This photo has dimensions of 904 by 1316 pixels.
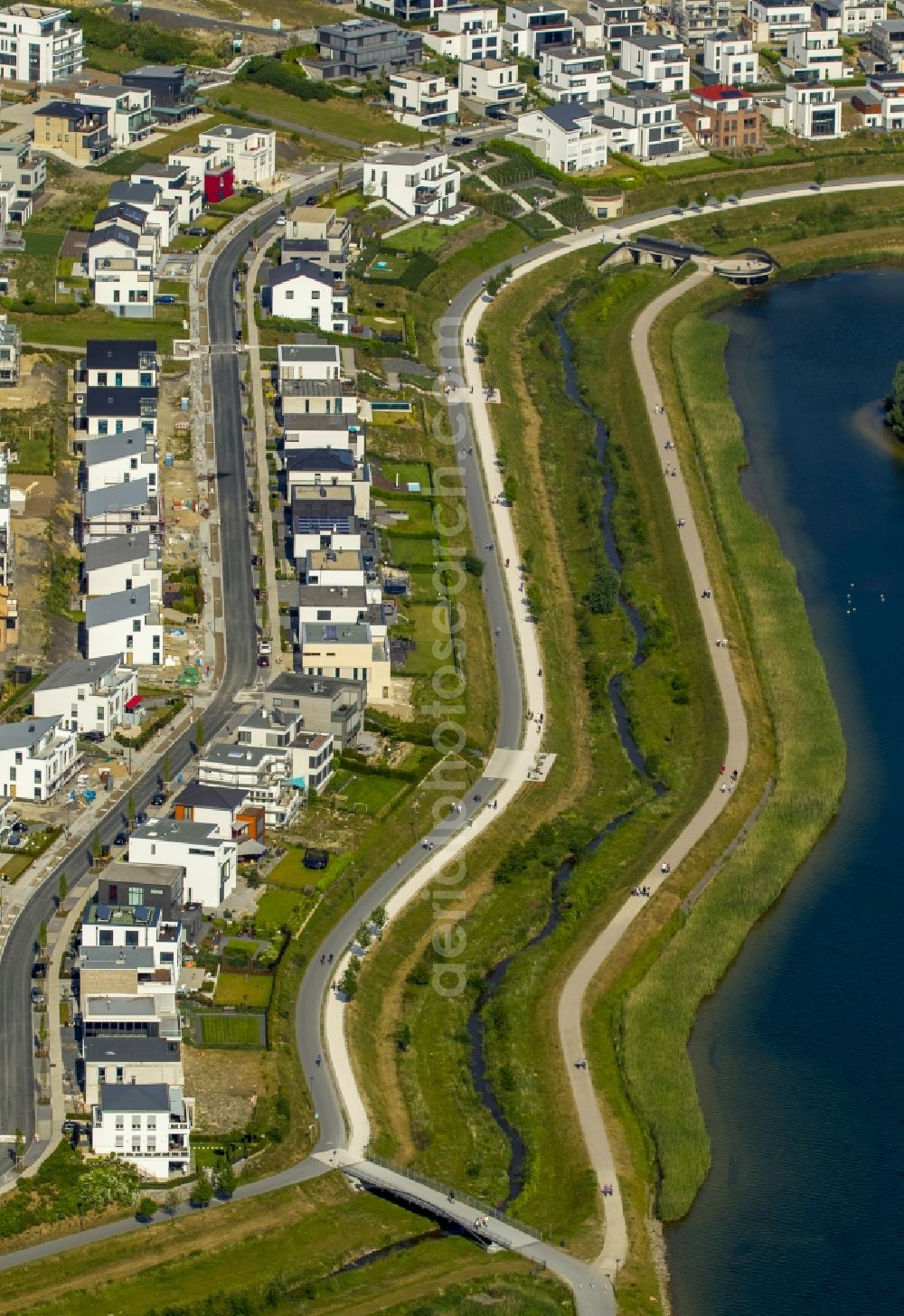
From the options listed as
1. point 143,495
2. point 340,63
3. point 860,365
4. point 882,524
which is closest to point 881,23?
point 340,63

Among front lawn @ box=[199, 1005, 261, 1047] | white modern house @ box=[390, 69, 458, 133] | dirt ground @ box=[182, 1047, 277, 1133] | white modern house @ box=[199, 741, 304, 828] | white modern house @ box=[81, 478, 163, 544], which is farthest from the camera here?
white modern house @ box=[390, 69, 458, 133]

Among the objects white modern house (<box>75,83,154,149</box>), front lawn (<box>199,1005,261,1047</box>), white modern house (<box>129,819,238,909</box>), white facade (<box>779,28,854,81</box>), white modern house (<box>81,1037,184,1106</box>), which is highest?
white facade (<box>779,28,854,81</box>)

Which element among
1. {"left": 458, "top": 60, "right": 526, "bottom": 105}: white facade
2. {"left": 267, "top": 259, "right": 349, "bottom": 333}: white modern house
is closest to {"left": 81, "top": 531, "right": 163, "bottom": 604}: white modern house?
{"left": 267, "top": 259, "right": 349, "bottom": 333}: white modern house

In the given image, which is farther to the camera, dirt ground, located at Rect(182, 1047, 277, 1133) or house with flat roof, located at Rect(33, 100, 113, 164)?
house with flat roof, located at Rect(33, 100, 113, 164)

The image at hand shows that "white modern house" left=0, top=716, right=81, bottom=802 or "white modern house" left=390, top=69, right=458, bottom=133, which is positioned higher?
"white modern house" left=390, top=69, right=458, bottom=133

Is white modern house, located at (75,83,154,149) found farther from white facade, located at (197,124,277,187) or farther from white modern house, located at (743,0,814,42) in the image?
white modern house, located at (743,0,814,42)

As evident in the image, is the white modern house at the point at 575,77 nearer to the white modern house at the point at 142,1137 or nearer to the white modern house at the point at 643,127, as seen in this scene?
the white modern house at the point at 643,127
